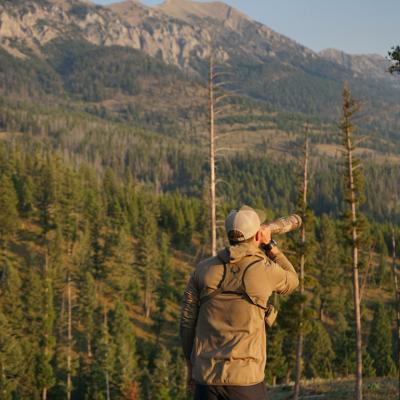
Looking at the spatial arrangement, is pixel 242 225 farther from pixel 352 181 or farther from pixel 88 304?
pixel 88 304

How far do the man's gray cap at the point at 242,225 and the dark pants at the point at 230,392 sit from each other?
4.79 feet

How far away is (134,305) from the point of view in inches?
3177

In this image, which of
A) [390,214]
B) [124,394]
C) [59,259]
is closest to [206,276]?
[124,394]

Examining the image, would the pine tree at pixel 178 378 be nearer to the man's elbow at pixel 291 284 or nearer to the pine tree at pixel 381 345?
the pine tree at pixel 381 345

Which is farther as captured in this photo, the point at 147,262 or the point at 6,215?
the point at 147,262

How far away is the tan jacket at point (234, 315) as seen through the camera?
210 inches

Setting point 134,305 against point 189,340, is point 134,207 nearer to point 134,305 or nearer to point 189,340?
point 134,305

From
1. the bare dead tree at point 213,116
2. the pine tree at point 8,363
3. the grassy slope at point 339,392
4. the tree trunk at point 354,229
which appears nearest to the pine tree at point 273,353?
the grassy slope at point 339,392

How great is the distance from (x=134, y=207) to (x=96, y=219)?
15268 mm

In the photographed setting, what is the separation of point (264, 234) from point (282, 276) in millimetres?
479

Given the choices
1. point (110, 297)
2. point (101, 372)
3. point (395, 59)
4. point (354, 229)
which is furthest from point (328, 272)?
point (395, 59)

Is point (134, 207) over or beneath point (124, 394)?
over

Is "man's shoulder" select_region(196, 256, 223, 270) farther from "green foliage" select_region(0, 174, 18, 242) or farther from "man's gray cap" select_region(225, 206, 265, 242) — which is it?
"green foliage" select_region(0, 174, 18, 242)

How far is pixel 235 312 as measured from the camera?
538cm
